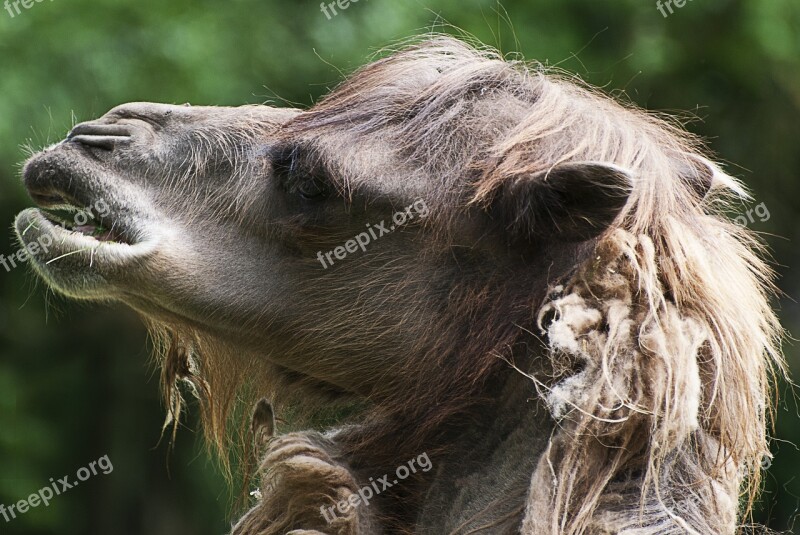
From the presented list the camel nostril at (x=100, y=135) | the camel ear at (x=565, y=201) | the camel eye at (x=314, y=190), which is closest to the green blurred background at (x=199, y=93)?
the camel nostril at (x=100, y=135)

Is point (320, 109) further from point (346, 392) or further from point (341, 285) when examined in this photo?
point (346, 392)

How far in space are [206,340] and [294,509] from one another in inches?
26.4

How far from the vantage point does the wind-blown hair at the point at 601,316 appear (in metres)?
2.72

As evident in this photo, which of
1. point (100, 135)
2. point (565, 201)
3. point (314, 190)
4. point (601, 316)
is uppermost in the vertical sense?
point (100, 135)

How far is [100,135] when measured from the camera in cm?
343

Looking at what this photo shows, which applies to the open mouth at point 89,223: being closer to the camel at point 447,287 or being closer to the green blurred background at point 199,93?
the camel at point 447,287

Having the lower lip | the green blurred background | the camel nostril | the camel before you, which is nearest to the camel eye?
the camel

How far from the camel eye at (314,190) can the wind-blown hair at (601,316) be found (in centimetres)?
9

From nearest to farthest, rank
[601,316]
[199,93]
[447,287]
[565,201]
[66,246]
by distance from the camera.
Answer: [601,316] → [565,201] → [447,287] → [66,246] → [199,93]

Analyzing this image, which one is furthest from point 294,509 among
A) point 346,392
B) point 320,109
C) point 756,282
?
point 756,282

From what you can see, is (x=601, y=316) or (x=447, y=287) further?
(x=447, y=287)

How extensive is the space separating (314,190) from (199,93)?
4.29m

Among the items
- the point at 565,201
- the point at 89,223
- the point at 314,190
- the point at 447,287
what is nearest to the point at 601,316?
the point at 565,201

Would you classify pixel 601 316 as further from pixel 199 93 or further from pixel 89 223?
pixel 199 93
